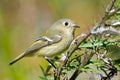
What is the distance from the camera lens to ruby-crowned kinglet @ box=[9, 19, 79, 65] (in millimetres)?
3480

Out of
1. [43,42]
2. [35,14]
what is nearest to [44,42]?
[43,42]

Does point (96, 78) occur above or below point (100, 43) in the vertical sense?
below

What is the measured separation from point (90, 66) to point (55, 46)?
7.89 feet

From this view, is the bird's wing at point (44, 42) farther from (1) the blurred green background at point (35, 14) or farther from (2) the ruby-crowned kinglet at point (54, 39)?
(1) the blurred green background at point (35, 14)

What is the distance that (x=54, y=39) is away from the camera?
145 inches

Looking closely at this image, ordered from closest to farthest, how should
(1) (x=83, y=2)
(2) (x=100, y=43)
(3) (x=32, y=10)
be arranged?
(2) (x=100, y=43) → (1) (x=83, y=2) → (3) (x=32, y=10)

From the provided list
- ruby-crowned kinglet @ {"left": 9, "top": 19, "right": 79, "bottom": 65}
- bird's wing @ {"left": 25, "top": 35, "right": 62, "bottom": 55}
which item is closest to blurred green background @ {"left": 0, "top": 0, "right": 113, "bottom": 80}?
ruby-crowned kinglet @ {"left": 9, "top": 19, "right": 79, "bottom": 65}

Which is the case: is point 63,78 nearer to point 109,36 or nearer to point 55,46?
point 109,36

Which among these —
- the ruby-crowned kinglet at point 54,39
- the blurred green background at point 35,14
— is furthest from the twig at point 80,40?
the blurred green background at point 35,14

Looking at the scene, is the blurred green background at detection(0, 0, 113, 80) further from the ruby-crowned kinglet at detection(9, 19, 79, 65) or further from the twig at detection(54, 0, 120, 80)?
the twig at detection(54, 0, 120, 80)

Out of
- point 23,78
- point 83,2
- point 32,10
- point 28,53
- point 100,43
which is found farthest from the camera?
point 32,10

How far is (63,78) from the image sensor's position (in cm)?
123

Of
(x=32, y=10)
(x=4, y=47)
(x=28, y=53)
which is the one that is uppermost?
(x=4, y=47)

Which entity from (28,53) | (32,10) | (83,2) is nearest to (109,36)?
(28,53)
